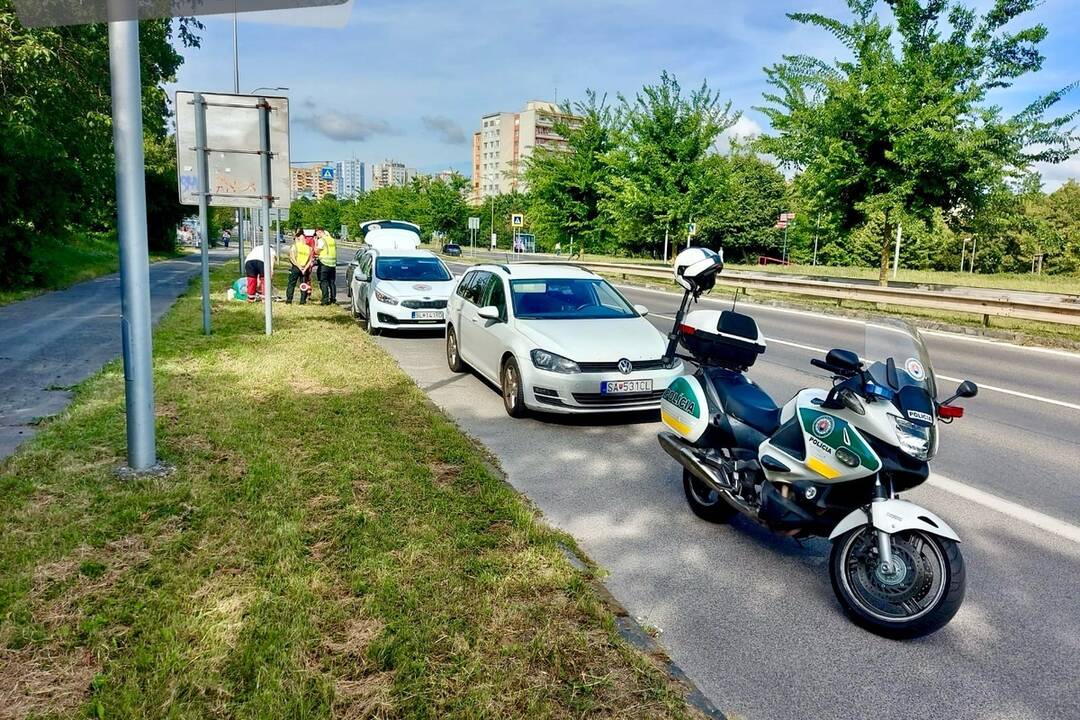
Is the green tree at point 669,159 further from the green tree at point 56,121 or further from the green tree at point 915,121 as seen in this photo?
the green tree at point 56,121

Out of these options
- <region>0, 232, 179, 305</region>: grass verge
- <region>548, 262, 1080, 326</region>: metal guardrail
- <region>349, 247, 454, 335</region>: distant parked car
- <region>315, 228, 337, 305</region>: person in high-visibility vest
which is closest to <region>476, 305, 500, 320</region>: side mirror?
<region>349, 247, 454, 335</region>: distant parked car

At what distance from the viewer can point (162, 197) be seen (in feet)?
145

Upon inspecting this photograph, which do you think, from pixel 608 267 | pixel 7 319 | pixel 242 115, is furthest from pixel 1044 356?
pixel 608 267

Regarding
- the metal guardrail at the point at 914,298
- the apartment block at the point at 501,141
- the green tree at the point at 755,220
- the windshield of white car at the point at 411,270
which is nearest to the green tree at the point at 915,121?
the metal guardrail at the point at 914,298

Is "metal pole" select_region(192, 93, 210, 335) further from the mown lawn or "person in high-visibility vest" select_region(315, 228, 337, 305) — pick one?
the mown lawn

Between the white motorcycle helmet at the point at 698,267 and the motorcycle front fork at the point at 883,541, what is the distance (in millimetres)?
1754

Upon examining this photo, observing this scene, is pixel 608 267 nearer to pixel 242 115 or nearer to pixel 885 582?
pixel 242 115

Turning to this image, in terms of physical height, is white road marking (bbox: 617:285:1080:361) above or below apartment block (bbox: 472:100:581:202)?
below

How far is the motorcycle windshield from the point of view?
3367 mm

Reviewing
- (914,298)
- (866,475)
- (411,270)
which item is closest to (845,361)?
(866,475)

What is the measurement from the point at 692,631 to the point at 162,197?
48.2 meters

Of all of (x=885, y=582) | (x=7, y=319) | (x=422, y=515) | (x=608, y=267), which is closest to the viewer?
(x=885, y=582)

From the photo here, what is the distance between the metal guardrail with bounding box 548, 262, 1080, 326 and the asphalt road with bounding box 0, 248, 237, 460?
53.5ft

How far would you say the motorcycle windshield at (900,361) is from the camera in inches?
133
